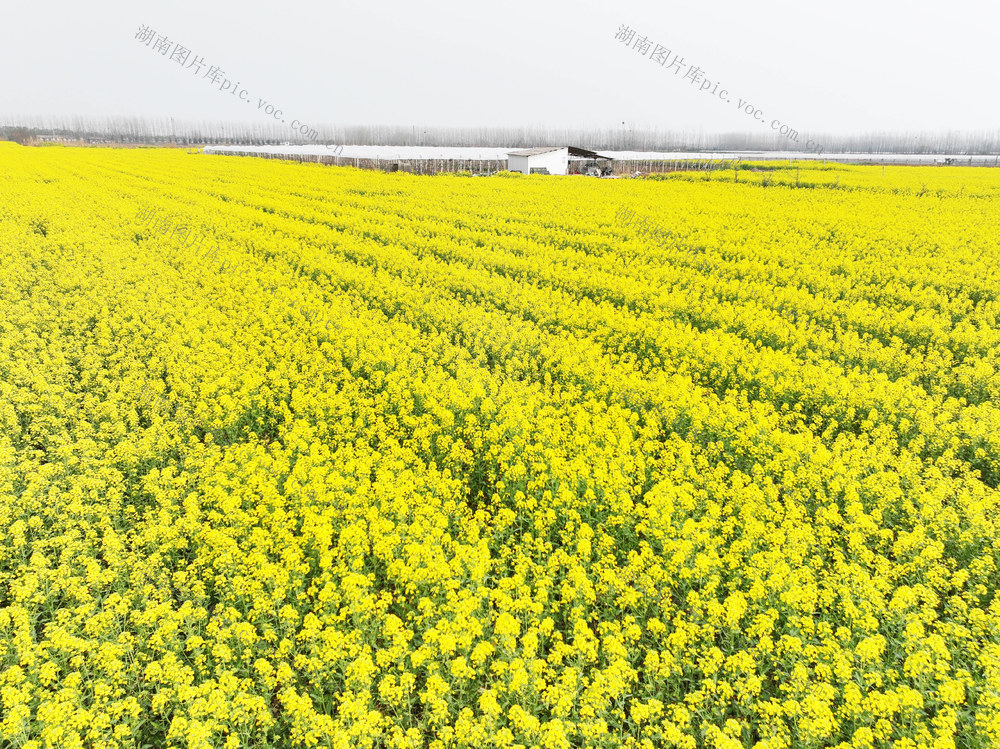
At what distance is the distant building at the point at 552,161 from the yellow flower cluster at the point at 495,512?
44361 mm

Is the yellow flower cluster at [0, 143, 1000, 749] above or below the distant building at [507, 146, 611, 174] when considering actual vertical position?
below

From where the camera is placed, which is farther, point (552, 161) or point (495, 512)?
point (552, 161)

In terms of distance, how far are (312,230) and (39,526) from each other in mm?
17988

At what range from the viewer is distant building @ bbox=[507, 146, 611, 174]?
56203mm

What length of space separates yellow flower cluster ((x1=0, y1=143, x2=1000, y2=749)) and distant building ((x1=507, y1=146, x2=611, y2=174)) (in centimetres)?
4436

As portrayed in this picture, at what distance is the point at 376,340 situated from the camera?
1115cm

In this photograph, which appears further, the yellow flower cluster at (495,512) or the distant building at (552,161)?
the distant building at (552,161)

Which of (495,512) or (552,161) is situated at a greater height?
(552,161)

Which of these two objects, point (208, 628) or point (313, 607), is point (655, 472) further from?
point (208, 628)

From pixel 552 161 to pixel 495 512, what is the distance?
188ft

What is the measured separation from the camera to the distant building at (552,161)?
56203 mm

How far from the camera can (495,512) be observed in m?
7.05

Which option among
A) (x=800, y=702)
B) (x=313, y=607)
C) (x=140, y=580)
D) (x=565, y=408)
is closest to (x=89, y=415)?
(x=140, y=580)

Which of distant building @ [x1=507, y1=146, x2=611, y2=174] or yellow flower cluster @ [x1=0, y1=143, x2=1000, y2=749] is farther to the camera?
distant building @ [x1=507, y1=146, x2=611, y2=174]
